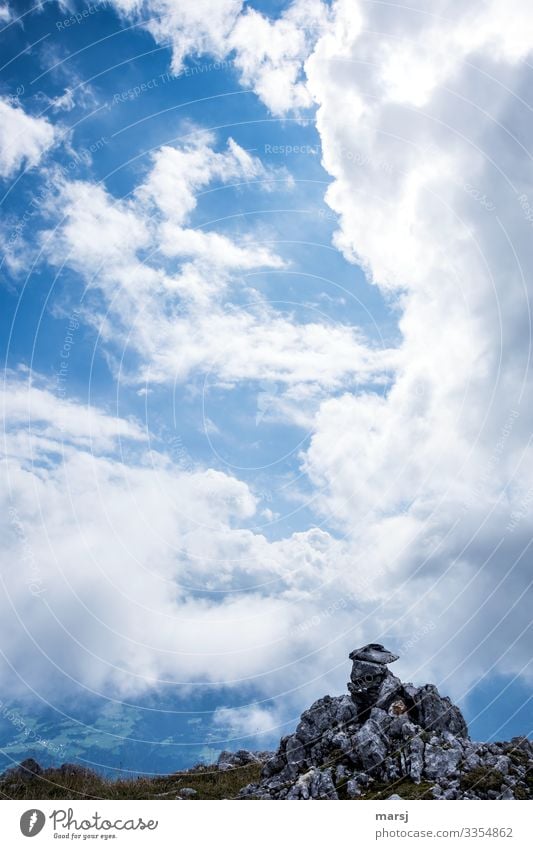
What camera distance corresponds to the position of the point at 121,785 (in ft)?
119

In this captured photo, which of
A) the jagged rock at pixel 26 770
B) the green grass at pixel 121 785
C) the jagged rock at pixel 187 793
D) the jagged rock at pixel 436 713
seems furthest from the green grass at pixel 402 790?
the jagged rock at pixel 26 770

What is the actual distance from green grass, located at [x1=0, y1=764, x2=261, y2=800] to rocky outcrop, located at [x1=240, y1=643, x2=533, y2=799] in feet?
13.4

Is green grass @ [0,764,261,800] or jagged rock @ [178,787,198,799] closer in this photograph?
green grass @ [0,764,261,800]

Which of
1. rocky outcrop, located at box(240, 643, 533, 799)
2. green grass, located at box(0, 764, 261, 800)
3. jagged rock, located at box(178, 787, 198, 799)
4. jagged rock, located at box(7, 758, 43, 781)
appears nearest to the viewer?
rocky outcrop, located at box(240, 643, 533, 799)

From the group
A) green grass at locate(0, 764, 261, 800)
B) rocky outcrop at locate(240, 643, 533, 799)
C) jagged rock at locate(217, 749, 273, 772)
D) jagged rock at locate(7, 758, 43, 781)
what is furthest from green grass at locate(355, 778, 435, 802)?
jagged rock at locate(7, 758, 43, 781)

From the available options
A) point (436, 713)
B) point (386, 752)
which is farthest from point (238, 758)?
point (436, 713)

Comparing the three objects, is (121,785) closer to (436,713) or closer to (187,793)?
(187,793)

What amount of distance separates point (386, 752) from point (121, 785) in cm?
1832

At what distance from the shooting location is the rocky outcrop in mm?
28703

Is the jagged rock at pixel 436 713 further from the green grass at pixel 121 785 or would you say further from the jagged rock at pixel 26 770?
the jagged rock at pixel 26 770

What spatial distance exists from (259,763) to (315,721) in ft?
36.3

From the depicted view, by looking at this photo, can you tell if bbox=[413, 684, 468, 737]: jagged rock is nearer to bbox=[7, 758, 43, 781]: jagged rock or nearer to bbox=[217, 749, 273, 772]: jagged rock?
bbox=[217, 749, 273, 772]: jagged rock

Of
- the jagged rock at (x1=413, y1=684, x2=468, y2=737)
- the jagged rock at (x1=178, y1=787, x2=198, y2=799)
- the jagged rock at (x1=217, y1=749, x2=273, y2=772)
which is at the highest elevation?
the jagged rock at (x1=413, y1=684, x2=468, y2=737)
